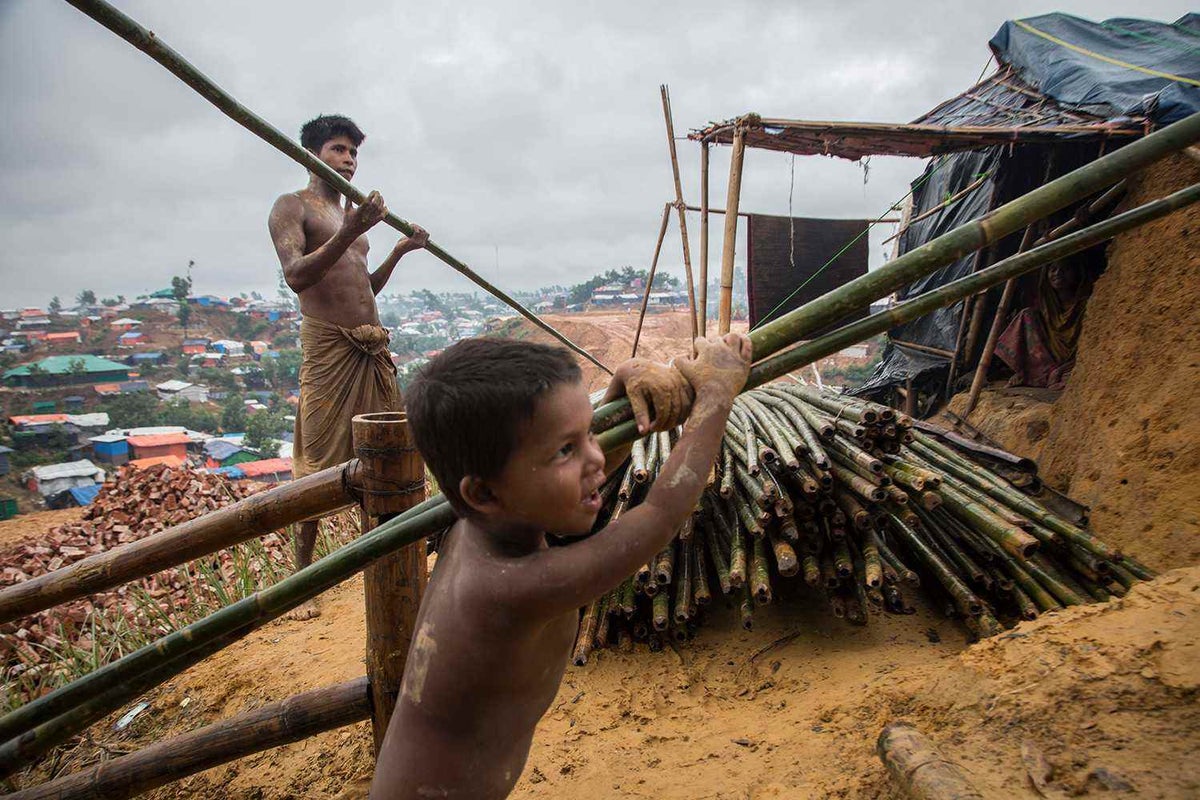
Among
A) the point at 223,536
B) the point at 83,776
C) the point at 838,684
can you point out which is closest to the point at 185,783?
the point at 83,776

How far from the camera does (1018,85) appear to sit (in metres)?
6.07

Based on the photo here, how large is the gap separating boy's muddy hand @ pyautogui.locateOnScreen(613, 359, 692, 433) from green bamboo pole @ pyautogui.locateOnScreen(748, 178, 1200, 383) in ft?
0.65

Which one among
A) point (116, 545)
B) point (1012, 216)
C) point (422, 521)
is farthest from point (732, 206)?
point (116, 545)

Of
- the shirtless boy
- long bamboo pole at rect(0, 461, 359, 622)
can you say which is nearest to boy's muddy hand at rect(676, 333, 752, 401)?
the shirtless boy

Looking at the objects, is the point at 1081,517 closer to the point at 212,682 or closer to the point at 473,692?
the point at 473,692

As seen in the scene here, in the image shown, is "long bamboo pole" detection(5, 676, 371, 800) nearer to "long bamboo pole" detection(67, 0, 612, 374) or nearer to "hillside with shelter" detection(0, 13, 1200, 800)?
"hillside with shelter" detection(0, 13, 1200, 800)

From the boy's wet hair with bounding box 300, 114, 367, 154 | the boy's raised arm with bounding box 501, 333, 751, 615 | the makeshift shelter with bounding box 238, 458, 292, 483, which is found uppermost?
the boy's wet hair with bounding box 300, 114, 367, 154

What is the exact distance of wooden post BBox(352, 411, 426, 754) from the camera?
1685 mm

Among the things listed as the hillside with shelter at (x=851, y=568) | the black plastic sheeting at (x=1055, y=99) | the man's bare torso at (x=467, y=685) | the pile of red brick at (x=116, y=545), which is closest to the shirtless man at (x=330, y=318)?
the hillside with shelter at (x=851, y=568)

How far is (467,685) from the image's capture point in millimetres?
1241

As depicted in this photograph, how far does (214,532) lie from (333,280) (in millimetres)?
2302

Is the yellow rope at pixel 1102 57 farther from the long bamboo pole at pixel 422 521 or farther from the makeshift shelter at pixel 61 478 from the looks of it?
the makeshift shelter at pixel 61 478

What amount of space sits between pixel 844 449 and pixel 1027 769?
1737mm

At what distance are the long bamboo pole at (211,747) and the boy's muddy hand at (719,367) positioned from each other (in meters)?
1.52
